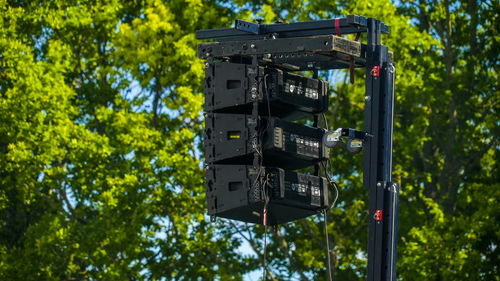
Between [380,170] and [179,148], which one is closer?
[380,170]

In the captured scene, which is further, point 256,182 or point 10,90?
point 10,90

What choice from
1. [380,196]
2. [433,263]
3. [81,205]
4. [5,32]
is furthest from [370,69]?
[81,205]

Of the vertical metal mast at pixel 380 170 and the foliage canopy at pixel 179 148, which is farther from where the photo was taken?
the foliage canopy at pixel 179 148

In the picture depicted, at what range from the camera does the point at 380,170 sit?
10.8 meters

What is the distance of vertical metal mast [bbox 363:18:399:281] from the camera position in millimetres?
10727

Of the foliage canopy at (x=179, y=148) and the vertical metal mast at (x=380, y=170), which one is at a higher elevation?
the foliage canopy at (x=179, y=148)

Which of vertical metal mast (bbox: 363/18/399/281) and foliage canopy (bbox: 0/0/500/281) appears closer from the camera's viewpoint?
vertical metal mast (bbox: 363/18/399/281)

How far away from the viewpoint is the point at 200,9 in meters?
27.2

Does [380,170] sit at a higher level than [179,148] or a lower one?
lower

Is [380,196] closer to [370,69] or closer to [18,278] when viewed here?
[370,69]

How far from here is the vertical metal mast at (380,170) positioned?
35.2 feet

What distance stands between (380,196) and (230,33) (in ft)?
6.99

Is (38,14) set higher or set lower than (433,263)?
higher

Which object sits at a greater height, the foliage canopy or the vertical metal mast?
the foliage canopy
